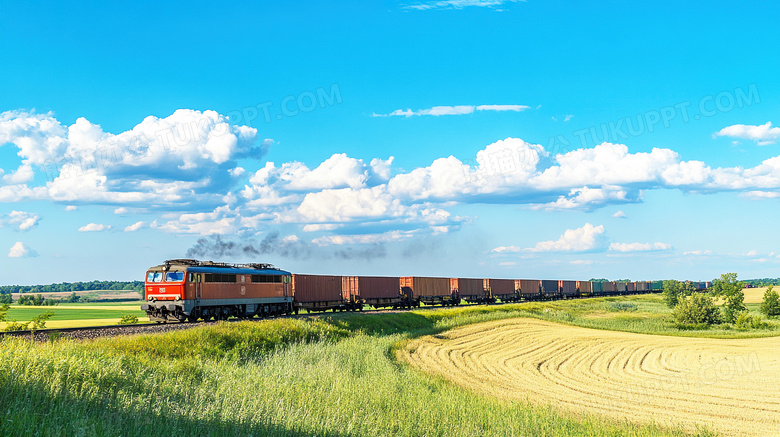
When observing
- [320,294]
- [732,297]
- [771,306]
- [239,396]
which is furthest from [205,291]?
[771,306]

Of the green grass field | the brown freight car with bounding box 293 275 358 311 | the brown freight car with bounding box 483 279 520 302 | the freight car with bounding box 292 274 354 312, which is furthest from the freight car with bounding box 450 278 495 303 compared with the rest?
the green grass field

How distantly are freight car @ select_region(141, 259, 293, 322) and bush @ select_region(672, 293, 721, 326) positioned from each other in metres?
41.0

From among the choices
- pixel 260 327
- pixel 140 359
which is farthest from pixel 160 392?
pixel 260 327

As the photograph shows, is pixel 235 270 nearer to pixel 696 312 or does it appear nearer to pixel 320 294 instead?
pixel 320 294

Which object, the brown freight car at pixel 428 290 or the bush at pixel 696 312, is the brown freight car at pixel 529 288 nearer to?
the brown freight car at pixel 428 290

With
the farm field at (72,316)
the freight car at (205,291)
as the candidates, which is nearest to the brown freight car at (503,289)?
the freight car at (205,291)

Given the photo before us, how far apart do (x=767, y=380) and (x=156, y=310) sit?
33.3 m

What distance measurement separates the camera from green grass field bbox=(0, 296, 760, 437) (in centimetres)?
927

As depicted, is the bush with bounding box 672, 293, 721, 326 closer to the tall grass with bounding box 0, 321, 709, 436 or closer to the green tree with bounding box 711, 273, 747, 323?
the green tree with bounding box 711, 273, 747, 323

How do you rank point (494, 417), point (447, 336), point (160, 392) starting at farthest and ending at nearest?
point (447, 336) < point (494, 417) < point (160, 392)

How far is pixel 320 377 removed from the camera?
16453 mm

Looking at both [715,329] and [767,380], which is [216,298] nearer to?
[767,380]

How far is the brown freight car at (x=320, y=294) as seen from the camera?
43.6 meters

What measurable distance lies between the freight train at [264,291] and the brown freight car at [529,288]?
13809mm
